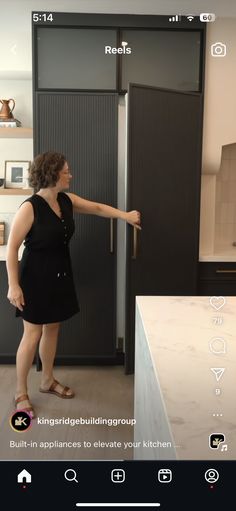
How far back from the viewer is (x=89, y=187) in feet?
6.13

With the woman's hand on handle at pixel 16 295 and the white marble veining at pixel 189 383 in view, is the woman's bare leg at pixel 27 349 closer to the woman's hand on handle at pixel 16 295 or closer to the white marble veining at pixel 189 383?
the woman's hand on handle at pixel 16 295

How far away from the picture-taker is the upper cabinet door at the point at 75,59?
5.74 ft

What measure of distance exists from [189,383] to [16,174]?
180 cm

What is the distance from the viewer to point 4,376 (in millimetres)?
1887

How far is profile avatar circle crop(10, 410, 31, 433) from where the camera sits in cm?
46

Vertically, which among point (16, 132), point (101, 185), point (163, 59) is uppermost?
point (163, 59)

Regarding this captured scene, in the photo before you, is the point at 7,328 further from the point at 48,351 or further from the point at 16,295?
the point at 16,295

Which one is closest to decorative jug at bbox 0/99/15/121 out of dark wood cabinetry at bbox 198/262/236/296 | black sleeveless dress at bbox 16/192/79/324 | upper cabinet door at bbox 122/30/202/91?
upper cabinet door at bbox 122/30/202/91

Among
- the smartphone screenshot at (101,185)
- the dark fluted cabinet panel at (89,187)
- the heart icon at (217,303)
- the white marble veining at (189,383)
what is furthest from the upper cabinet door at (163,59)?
the white marble veining at (189,383)

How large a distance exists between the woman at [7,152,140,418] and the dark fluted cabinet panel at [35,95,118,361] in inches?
9.3
